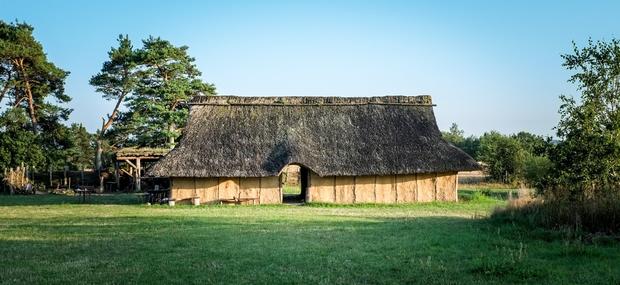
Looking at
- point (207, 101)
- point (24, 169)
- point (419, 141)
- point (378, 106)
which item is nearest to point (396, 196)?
point (419, 141)

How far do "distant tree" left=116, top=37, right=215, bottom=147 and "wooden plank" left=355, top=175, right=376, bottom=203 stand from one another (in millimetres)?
18349

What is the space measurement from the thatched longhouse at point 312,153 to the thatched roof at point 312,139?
0.16ft

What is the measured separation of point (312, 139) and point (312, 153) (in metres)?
1.26

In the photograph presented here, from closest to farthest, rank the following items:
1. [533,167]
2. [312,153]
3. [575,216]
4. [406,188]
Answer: [575,216], [312,153], [406,188], [533,167]

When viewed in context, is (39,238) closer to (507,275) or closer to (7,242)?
(7,242)

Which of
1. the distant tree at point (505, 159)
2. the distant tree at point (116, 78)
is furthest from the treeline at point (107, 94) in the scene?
the distant tree at point (505, 159)

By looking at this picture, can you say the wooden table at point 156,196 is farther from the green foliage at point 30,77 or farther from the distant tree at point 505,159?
the distant tree at point 505,159

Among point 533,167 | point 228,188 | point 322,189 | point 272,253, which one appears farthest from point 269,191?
point 533,167

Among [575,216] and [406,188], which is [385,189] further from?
[575,216]

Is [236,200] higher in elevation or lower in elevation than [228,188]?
lower

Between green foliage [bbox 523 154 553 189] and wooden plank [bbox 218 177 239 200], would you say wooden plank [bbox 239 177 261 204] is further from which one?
green foliage [bbox 523 154 553 189]

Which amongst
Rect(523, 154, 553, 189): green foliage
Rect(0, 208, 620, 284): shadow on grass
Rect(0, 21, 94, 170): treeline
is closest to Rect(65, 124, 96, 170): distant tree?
Rect(0, 21, 94, 170): treeline

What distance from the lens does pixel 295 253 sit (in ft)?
33.7

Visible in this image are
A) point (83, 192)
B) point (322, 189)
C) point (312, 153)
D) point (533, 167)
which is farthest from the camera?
A: point (533, 167)
